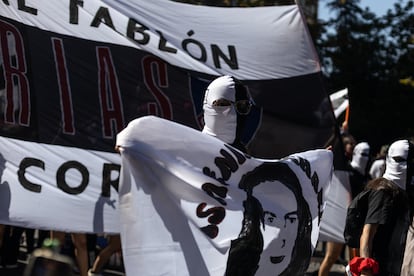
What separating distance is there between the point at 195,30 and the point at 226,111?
9.79 ft

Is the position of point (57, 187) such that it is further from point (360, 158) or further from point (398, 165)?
point (360, 158)

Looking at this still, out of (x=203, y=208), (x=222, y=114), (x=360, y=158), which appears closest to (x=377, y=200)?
(x=222, y=114)

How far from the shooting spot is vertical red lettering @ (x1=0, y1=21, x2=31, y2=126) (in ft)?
20.2

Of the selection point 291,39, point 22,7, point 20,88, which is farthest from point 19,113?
point 291,39

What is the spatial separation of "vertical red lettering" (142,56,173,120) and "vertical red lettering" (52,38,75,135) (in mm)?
646

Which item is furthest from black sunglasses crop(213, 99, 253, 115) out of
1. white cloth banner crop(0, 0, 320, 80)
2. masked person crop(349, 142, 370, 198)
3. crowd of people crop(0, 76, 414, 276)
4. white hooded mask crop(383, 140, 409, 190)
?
masked person crop(349, 142, 370, 198)

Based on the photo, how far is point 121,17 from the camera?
689 cm

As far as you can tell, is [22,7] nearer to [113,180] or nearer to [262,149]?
[113,180]

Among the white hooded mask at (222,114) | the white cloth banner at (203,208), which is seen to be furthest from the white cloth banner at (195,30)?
the white cloth banner at (203,208)

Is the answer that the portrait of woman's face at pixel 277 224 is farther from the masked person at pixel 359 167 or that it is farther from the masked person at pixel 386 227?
the masked person at pixel 359 167

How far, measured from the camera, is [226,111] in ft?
15.1

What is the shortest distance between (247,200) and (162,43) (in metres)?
2.89

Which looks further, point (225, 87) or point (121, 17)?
point (121, 17)

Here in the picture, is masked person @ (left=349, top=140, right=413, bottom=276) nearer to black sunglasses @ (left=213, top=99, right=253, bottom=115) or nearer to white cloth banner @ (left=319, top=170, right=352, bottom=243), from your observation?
black sunglasses @ (left=213, top=99, right=253, bottom=115)
